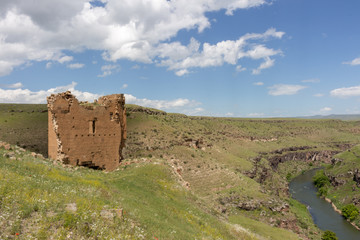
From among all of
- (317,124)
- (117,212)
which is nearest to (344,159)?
(317,124)

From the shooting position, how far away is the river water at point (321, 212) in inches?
1633

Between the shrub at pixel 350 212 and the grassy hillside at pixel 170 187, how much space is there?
781cm

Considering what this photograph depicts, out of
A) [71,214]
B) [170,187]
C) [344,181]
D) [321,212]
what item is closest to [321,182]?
[344,181]

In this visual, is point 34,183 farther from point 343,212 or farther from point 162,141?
point 343,212

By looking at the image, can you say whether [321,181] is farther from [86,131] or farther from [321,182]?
[86,131]

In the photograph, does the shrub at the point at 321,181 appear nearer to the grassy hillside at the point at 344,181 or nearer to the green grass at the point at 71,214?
the grassy hillside at the point at 344,181

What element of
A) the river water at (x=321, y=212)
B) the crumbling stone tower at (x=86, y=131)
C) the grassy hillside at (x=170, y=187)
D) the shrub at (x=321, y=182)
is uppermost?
the crumbling stone tower at (x=86, y=131)

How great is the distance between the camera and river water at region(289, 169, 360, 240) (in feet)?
136

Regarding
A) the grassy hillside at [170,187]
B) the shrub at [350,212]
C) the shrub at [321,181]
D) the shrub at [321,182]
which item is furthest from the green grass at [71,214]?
the shrub at [321,181]

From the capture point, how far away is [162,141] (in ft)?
170

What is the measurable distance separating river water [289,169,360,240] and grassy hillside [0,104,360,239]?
140 inches

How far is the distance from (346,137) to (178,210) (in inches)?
5665

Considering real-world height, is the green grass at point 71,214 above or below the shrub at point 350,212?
above

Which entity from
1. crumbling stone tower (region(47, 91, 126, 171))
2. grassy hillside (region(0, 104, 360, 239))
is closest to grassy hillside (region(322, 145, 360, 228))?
grassy hillside (region(0, 104, 360, 239))
